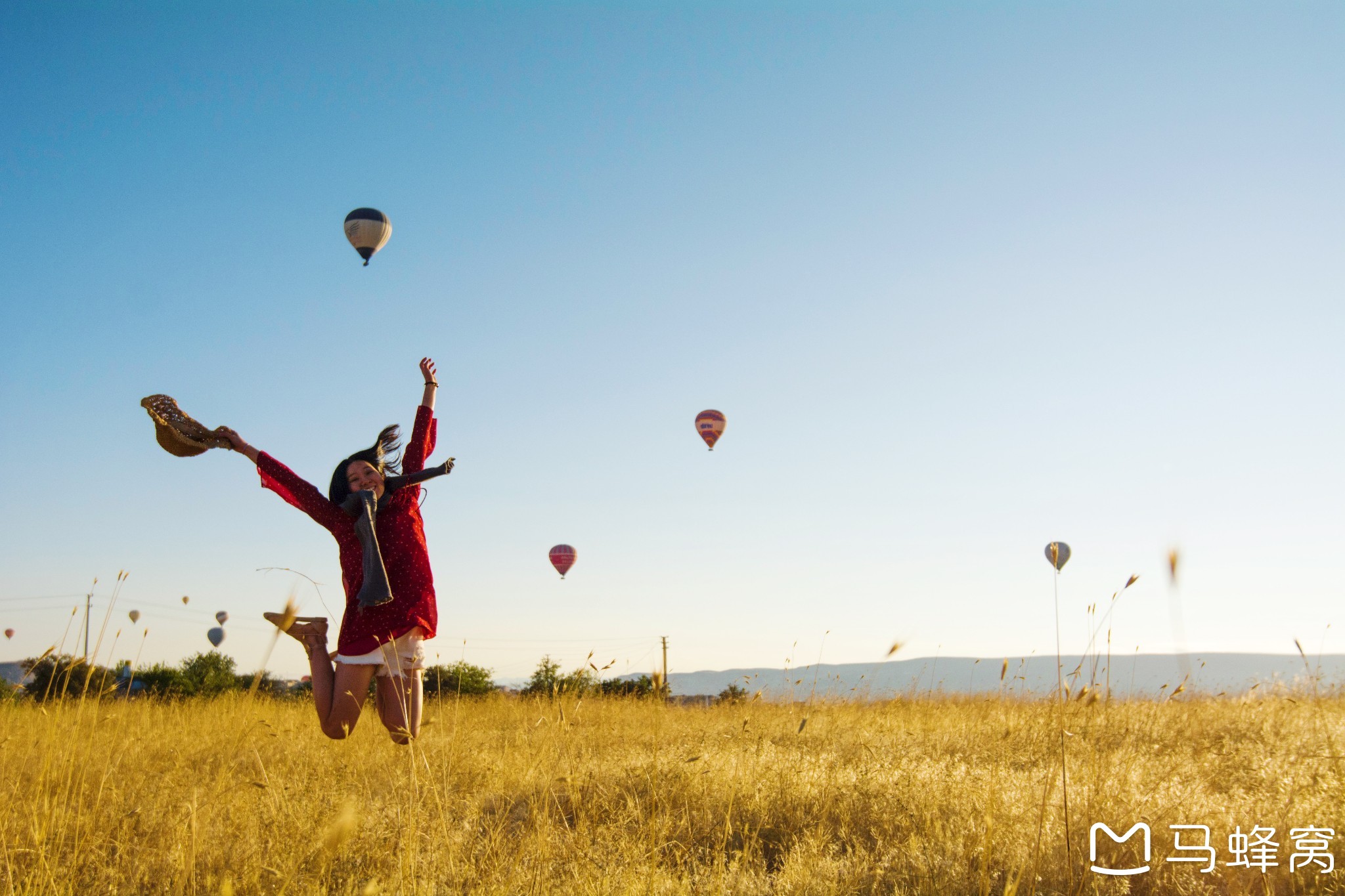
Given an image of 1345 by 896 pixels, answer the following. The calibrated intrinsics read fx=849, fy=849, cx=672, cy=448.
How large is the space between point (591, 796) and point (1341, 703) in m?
9.16

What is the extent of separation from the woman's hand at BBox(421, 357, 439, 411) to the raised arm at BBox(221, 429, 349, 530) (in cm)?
89

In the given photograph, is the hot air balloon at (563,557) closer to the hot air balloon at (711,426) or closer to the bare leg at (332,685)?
the hot air balloon at (711,426)

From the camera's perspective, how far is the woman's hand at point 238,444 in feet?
16.2

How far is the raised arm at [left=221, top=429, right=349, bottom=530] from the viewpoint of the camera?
16.2 feet

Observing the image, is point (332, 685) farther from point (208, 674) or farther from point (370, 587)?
point (208, 674)

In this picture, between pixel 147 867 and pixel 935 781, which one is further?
pixel 935 781

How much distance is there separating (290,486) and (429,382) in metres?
1.09

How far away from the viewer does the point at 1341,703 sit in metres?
9.29

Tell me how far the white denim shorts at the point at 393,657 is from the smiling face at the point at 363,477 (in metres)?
0.88

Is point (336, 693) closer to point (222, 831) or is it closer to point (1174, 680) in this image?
point (222, 831)

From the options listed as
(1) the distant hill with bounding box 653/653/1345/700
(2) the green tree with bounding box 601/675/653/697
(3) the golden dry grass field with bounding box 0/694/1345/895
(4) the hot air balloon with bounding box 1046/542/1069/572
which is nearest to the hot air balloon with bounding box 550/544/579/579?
(2) the green tree with bounding box 601/675/653/697

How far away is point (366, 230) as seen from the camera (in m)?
Answer: 13.1

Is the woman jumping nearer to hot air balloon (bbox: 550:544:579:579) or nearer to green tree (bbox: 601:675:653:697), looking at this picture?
green tree (bbox: 601:675:653:697)

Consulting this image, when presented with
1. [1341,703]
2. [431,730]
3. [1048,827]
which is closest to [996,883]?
[1048,827]
